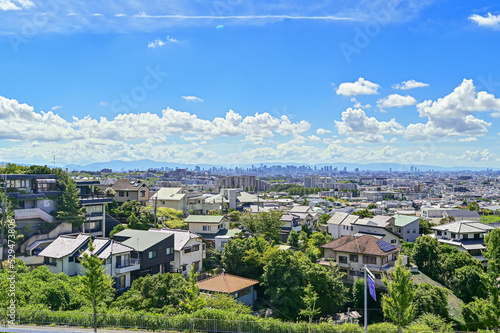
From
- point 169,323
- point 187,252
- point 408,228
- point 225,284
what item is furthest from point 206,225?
point 408,228

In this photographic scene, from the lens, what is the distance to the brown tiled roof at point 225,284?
19.5 m

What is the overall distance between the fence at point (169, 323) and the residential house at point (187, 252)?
372 inches

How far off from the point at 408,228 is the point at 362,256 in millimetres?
16673

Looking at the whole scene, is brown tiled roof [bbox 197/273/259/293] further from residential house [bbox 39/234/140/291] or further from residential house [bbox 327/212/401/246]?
residential house [bbox 327/212/401/246]

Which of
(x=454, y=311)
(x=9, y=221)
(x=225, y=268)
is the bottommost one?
(x=454, y=311)

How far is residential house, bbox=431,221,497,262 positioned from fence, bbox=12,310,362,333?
22084 mm

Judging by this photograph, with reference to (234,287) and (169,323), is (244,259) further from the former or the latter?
(169,323)

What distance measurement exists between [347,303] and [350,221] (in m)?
16.3

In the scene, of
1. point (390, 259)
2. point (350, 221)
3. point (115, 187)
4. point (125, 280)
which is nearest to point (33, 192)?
point (125, 280)

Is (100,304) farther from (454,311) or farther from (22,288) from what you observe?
(454,311)

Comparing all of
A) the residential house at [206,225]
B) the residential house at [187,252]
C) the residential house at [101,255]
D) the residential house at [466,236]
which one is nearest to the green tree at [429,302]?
the residential house at [187,252]

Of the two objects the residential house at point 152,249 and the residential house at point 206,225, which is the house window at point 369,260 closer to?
the residential house at point 206,225

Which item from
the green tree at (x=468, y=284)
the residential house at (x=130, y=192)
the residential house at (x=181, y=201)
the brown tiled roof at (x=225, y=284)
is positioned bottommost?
the green tree at (x=468, y=284)

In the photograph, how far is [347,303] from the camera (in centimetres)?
2211
